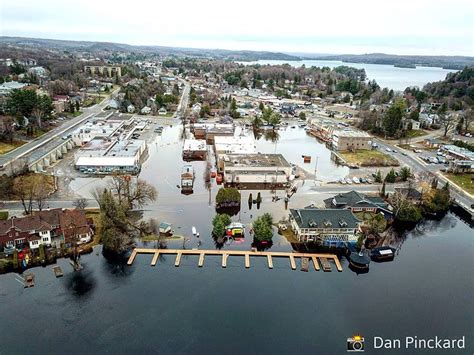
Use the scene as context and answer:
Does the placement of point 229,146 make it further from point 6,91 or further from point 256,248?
point 6,91

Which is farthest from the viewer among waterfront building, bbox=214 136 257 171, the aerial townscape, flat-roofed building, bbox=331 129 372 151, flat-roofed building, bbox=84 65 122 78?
flat-roofed building, bbox=84 65 122 78

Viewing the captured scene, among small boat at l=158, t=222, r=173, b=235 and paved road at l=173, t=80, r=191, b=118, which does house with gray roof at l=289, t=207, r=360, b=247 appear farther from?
paved road at l=173, t=80, r=191, b=118

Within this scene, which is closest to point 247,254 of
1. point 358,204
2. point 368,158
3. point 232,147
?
point 358,204

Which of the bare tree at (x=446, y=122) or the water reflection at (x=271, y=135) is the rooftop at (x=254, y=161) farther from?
the bare tree at (x=446, y=122)

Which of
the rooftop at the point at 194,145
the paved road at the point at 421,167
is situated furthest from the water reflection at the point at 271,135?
the paved road at the point at 421,167

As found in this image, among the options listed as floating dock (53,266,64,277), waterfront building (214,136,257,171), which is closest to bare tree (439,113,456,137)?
waterfront building (214,136,257,171)
